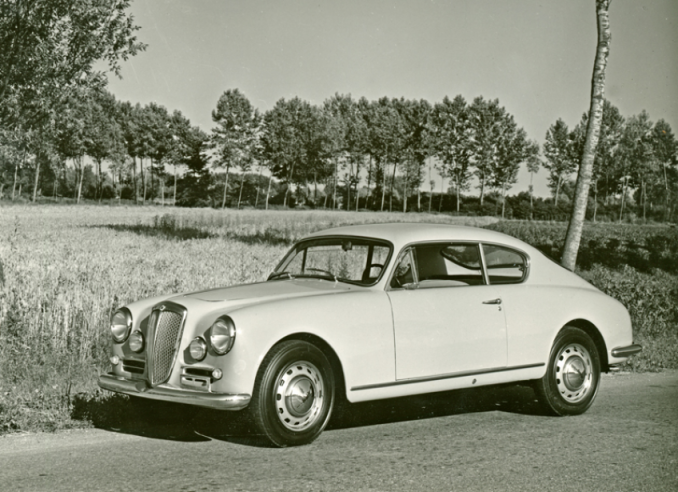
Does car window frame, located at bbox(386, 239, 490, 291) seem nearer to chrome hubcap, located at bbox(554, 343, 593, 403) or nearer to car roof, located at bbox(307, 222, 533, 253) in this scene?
car roof, located at bbox(307, 222, 533, 253)

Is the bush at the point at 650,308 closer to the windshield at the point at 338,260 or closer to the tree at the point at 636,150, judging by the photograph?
the windshield at the point at 338,260

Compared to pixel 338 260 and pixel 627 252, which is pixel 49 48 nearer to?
pixel 338 260

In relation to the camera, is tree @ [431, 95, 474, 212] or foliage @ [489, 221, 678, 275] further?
tree @ [431, 95, 474, 212]

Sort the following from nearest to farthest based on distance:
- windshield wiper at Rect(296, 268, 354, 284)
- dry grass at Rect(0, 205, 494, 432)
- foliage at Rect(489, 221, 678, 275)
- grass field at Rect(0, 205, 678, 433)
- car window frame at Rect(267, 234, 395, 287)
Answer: car window frame at Rect(267, 234, 395, 287) < windshield wiper at Rect(296, 268, 354, 284) < grass field at Rect(0, 205, 678, 433) < dry grass at Rect(0, 205, 494, 432) < foliage at Rect(489, 221, 678, 275)

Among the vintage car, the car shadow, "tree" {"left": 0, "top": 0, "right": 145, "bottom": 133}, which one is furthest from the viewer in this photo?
"tree" {"left": 0, "top": 0, "right": 145, "bottom": 133}

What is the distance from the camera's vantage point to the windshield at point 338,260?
6.47 m

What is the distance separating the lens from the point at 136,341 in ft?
19.1

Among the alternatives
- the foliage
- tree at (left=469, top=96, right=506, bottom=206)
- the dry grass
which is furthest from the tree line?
the dry grass

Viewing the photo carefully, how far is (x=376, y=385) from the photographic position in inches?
227

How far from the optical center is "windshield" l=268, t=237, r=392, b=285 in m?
6.47

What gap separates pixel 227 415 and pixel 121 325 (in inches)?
51.0

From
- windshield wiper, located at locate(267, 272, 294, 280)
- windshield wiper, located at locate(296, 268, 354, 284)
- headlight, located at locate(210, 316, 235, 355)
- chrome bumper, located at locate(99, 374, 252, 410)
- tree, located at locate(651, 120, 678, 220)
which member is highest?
tree, located at locate(651, 120, 678, 220)

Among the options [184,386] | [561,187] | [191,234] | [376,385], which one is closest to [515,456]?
[376,385]

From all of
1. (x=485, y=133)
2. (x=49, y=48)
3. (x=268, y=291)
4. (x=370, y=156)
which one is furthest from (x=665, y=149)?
(x=268, y=291)
